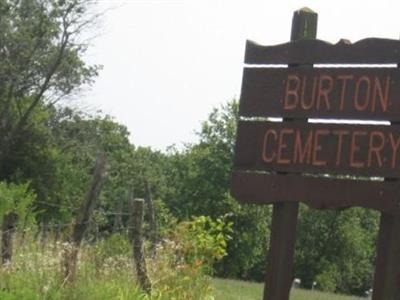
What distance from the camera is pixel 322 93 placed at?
6473 millimetres

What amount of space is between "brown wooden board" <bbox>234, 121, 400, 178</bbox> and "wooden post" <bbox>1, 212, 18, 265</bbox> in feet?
13.2

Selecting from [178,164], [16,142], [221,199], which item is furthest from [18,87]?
[178,164]

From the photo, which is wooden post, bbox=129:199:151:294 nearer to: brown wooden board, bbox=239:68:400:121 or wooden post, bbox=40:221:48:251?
wooden post, bbox=40:221:48:251

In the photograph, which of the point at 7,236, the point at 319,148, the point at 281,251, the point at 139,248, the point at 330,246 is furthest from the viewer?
the point at 330,246

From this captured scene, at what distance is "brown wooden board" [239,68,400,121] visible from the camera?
6.21 m

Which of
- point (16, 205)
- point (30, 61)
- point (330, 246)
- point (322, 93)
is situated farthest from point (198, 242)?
point (330, 246)

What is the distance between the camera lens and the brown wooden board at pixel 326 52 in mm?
6273

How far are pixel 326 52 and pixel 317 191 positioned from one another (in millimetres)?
954

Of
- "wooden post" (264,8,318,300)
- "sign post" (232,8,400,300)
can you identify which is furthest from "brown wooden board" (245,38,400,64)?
"wooden post" (264,8,318,300)

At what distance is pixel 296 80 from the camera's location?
662 cm

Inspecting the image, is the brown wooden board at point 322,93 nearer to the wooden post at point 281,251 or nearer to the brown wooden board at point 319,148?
the brown wooden board at point 319,148

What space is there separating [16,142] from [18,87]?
2.42m

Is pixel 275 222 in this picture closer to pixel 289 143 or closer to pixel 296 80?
pixel 289 143

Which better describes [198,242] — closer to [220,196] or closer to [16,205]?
[16,205]
